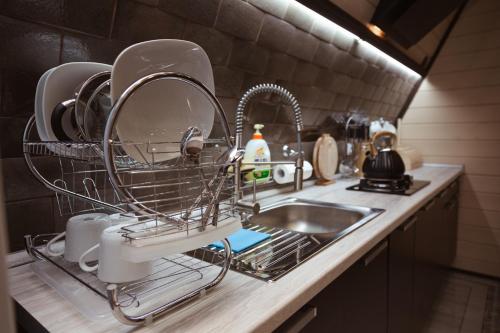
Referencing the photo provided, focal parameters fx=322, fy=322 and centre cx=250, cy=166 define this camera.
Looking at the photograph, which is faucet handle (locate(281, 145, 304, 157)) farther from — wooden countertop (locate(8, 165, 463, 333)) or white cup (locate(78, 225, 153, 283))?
white cup (locate(78, 225, 153, 283))

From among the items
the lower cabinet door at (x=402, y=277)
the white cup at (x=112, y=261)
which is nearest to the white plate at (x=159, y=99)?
the white cup at (x=112, y=261)

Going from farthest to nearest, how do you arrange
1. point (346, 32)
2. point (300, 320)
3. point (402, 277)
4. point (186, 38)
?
1. point (346, 32)
2. point (402, 277)
3. point (186, 38)
4. point (300, 320)

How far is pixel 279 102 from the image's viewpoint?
5.13 feet

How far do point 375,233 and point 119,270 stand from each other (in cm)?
75

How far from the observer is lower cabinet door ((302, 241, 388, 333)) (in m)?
0.75

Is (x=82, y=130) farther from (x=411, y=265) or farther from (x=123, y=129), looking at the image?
(x=411, y=265)

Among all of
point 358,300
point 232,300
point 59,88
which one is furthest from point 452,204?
point 59,88

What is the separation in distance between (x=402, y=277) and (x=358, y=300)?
0.48 m

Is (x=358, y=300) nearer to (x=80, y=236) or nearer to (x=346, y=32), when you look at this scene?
(x=80, y=236)

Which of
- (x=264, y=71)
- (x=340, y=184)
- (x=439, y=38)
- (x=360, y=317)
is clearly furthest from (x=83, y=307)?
(x=439, y=38)

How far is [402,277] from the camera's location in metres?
1.28

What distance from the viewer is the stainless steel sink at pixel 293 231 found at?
0.77m

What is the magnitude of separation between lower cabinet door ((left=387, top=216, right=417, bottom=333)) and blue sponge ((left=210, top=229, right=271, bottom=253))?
1.62ft

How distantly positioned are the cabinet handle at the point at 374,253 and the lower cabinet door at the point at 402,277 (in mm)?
70
